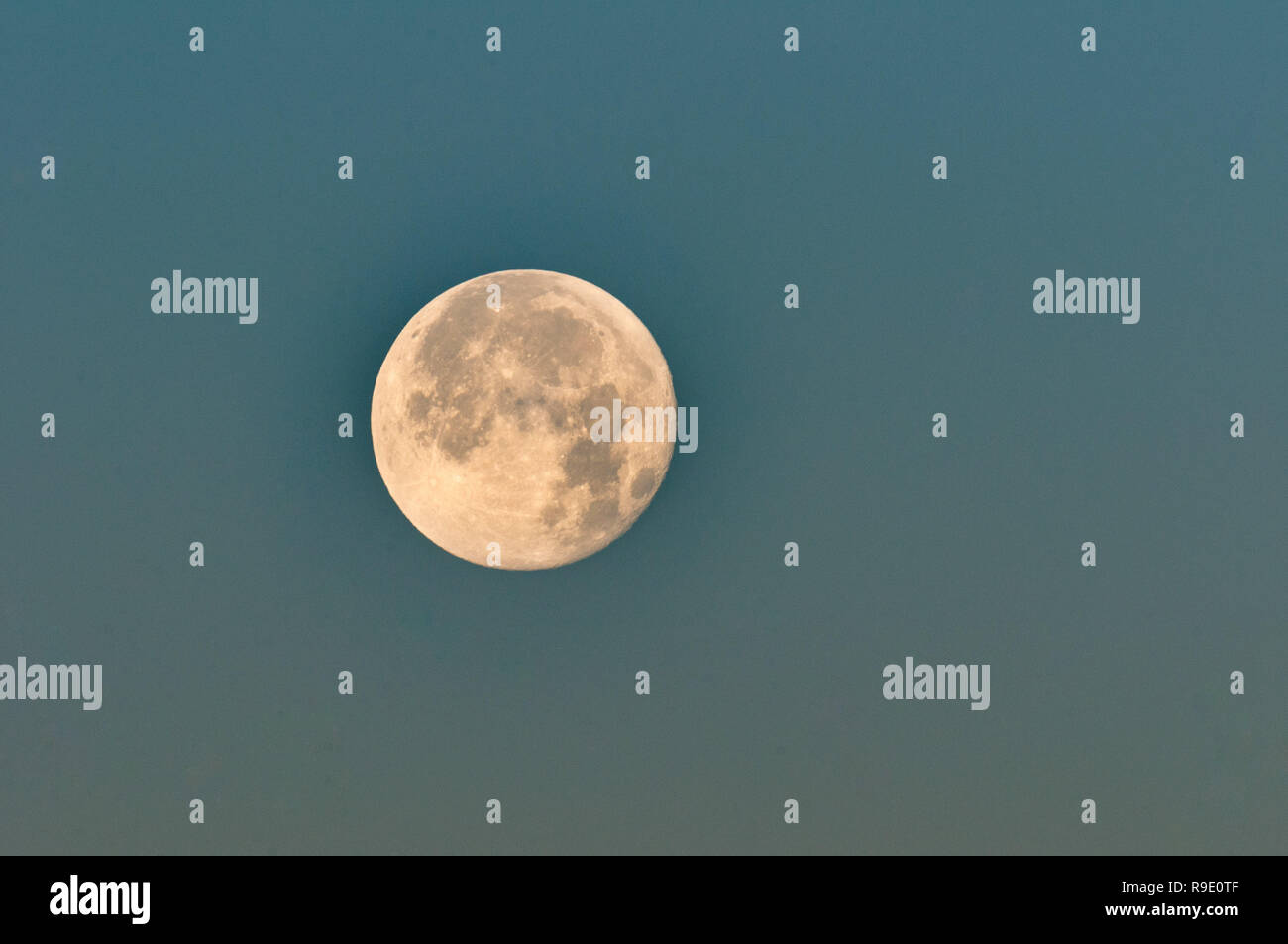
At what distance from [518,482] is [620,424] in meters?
0.73

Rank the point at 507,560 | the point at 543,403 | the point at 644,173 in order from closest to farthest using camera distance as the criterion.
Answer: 1. the point at 543,403
2. the point at 507,560
3. the point at 644,173

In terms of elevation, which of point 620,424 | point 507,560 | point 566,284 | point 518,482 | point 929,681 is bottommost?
point 929,681

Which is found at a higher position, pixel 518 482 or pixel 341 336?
pixel 341 336

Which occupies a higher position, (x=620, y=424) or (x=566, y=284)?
(x=566, y=284)

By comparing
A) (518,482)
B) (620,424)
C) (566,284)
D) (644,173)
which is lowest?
(518,482)

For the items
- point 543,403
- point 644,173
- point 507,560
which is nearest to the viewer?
point 543,403

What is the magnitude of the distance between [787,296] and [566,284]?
5.53ft

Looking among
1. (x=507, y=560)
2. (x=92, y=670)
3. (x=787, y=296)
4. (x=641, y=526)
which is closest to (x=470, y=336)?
(x=507, y=560)

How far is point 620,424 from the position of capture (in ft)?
15.1

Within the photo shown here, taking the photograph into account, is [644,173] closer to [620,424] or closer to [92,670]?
[620,424]

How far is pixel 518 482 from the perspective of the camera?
4.46m

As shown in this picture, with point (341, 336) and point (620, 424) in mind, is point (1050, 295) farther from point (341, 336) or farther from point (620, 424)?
point (341, 336)

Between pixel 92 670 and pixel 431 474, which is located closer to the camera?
pixel 431 474

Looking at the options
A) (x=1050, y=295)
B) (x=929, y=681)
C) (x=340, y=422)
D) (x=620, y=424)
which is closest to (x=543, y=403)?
(x=620, y=424)
